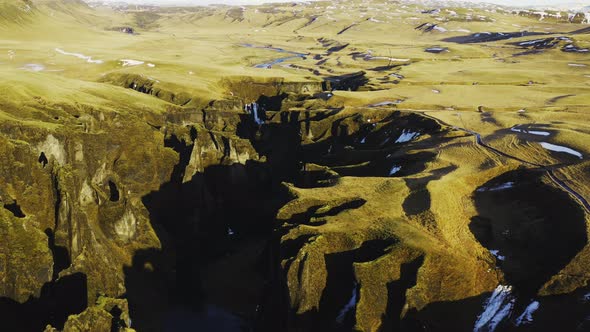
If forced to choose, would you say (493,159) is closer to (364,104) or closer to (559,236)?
(559,236)

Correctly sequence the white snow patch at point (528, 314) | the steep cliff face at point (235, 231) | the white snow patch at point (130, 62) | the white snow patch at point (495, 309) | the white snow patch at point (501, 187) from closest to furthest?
the white snow patch at point (528, 314), the white snow patch at point (495, 309), the steep cliff face at point (235, 231), the white snow patch at point (501, 187), the white snow patch at point (130, 62)

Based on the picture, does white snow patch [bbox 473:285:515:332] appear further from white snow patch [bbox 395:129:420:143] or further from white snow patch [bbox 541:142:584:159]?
white snow patch [bbox 395:129:420:143]

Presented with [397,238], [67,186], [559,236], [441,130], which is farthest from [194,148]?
[559,236]

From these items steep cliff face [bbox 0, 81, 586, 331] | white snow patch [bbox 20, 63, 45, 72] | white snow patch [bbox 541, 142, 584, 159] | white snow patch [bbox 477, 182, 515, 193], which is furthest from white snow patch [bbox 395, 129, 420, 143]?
white snow patch [bbox 20, 63, 45, 72]

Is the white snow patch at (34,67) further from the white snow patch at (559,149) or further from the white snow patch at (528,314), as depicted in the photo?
the white snow patch at (528,314)

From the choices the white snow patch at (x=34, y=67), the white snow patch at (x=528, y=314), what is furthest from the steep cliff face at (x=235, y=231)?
the white snow patch at (x=34, y=67)

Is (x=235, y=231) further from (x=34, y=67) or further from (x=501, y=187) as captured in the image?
(x=34, y=67)
